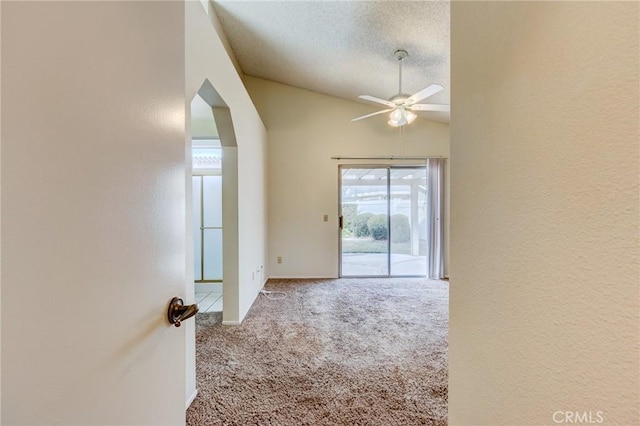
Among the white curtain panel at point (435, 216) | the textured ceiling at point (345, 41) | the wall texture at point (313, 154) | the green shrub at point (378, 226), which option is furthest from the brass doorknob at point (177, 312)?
the white curtain panel at point (435, 216)

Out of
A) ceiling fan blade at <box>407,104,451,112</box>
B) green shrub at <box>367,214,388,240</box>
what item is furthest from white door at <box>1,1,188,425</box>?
green shrub at <box>367,214,388,240</box>

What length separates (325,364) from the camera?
6.52ft

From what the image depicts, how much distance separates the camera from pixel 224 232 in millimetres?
2615

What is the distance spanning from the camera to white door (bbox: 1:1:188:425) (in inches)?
15.0

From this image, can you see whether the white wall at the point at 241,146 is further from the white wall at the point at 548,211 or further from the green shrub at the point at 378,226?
the green shrub at the point at 378,226

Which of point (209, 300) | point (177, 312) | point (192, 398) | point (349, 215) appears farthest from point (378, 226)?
point (177, 312)

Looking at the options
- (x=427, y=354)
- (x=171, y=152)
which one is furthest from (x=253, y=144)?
Result: (x=427, y=354)

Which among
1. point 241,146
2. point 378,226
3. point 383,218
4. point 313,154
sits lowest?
point 378,226

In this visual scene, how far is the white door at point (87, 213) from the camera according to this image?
0.38 metres

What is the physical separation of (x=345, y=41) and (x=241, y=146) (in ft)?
5.30

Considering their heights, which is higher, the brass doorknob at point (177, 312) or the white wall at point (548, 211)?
the white wall at point (548, 211)

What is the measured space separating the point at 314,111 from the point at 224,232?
9.24 feet

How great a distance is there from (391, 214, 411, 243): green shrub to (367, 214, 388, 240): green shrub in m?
0.14

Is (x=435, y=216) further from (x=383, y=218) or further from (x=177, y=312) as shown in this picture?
(x=177, y=312)
